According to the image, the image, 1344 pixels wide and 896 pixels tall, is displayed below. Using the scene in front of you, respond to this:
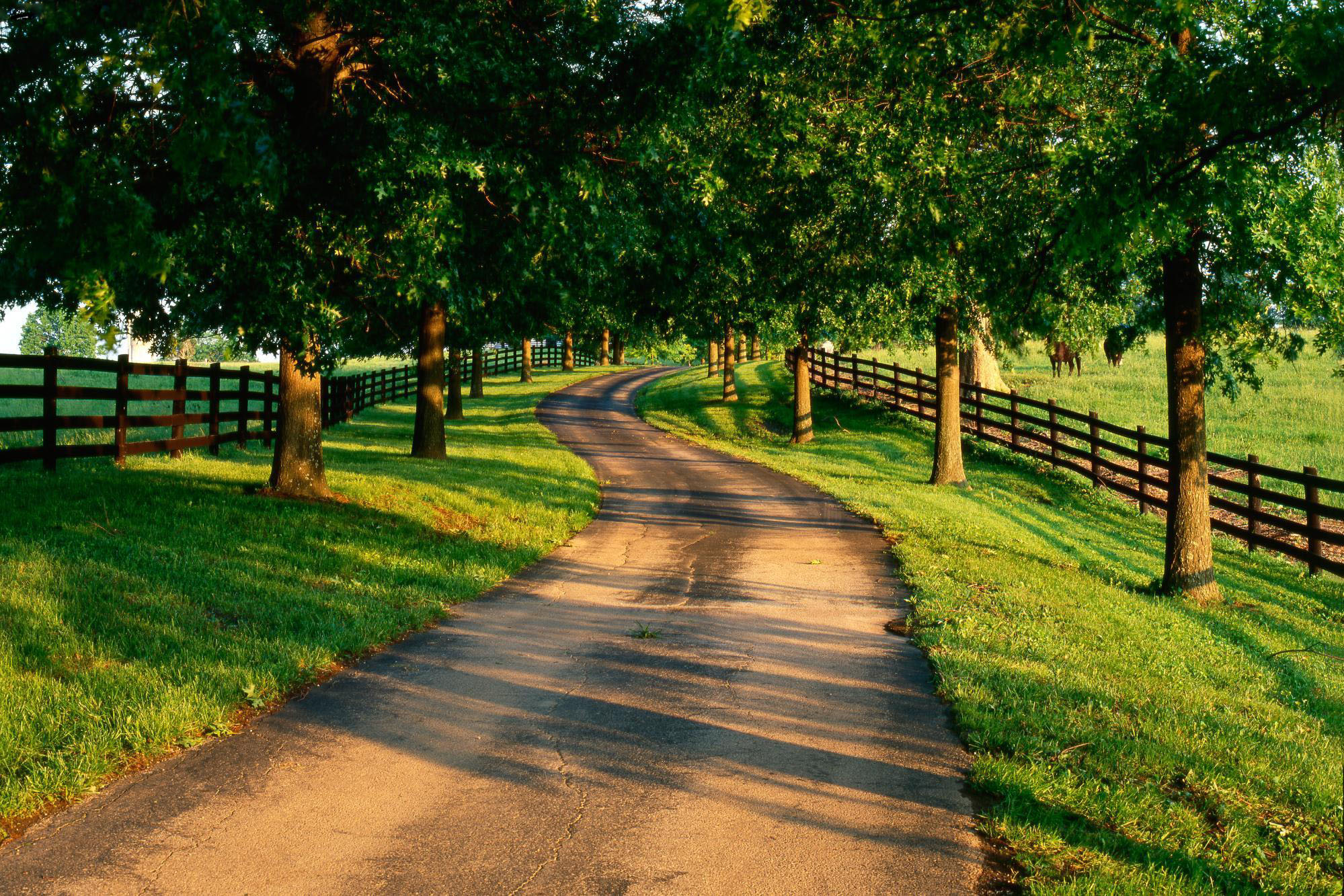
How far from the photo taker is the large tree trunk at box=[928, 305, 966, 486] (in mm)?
21781

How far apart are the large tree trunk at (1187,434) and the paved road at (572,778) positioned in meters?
5.06

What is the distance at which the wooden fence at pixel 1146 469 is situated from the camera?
16359mm

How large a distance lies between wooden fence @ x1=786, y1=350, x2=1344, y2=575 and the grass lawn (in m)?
9.60

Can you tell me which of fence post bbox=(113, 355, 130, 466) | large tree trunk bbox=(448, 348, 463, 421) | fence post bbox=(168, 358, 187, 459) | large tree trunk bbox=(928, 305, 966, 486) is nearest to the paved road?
fence post bbox=(113, 355, 130, 466)

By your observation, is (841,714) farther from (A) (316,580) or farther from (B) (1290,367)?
(B) (1290,367)

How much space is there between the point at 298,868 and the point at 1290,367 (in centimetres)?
5522

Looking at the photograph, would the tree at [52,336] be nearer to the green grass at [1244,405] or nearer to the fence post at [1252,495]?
the green grass at [1244,405]

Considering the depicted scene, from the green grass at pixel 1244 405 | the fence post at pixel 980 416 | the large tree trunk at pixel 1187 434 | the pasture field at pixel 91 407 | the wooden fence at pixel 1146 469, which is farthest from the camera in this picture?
the green grass at pixel 1244 405

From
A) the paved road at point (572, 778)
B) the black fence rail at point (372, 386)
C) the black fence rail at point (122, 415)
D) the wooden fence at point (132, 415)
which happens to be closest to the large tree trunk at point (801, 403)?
the black fence rail at point (372, 386)

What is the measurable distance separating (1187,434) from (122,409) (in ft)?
48.6

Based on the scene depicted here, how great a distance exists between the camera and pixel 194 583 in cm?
904

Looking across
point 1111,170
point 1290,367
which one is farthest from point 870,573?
point 1290,367

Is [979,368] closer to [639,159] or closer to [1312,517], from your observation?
[1312,517]

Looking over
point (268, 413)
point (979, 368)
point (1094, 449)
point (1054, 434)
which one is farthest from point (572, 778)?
point (979, 368)
